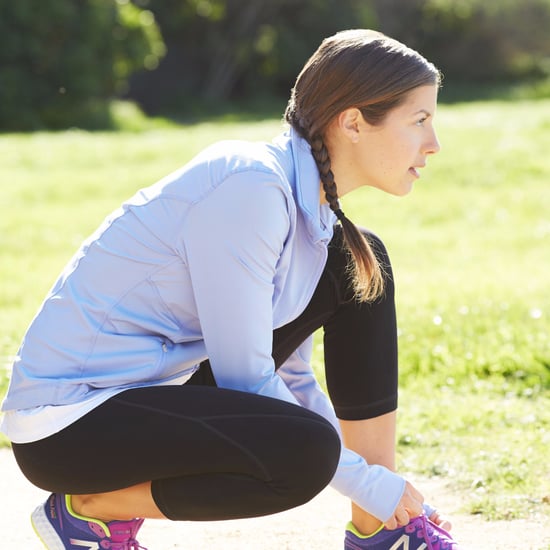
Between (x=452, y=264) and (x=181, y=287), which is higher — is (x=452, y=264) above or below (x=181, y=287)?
below

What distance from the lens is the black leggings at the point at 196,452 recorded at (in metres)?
2.20

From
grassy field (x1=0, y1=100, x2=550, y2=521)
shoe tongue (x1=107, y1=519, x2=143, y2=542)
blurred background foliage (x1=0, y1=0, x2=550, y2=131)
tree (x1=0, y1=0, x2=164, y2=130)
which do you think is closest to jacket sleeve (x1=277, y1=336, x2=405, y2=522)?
shoe tongue (x1=107, y1=519, x2=143, y2=542)

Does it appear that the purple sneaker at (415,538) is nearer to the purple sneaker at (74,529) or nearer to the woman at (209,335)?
the woman at (209,335)

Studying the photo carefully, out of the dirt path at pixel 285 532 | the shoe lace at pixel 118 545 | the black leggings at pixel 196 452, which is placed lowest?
the dirt path at pixel 285 532

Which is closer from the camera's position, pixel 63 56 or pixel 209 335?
pixel 209 335

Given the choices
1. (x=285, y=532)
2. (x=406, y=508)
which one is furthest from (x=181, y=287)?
(x=285, y=532)

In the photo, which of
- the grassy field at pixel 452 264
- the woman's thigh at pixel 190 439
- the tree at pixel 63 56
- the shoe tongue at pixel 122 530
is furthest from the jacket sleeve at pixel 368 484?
the tree at pixel 63 56

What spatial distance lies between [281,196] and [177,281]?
0.28 metres

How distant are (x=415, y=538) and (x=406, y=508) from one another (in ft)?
0.33

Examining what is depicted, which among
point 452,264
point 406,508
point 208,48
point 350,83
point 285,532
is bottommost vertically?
point 208,48

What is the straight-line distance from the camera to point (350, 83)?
2279mm

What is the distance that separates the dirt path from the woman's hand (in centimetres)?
44

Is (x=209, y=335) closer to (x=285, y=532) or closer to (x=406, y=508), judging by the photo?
(x=406, y=508)

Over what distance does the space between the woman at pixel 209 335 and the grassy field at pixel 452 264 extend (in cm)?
107
